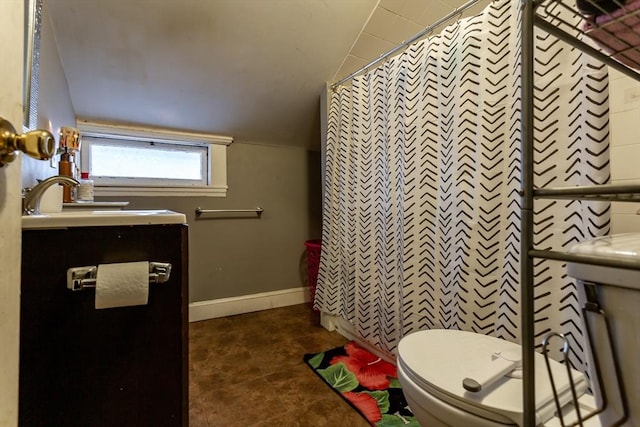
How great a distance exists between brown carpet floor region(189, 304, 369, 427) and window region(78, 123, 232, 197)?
1.11 m

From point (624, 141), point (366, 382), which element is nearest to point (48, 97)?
point (366, 382)

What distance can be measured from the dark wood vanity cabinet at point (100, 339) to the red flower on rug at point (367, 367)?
3.34 ft

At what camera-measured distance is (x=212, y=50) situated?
5.73ft

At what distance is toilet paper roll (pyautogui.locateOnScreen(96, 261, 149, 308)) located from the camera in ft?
2.15

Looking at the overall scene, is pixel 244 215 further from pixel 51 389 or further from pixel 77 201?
pixel 51 389

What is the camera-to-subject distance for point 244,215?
2598 millimetres

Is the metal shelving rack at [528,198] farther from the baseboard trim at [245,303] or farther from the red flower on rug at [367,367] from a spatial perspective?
the baseboard trim at [245,303]

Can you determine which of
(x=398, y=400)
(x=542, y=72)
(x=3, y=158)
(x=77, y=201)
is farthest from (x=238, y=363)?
(x=542, y=72)

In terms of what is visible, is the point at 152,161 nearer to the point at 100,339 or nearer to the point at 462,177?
the point at 100,339

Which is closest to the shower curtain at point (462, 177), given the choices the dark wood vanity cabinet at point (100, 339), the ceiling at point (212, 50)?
the ceiling at point (212, 50)

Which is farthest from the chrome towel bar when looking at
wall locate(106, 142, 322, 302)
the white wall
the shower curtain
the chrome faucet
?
the white wall

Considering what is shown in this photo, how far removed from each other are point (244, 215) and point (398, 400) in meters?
1.81

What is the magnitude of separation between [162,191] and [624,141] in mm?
2571

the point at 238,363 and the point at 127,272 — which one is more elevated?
the point at 127,272
